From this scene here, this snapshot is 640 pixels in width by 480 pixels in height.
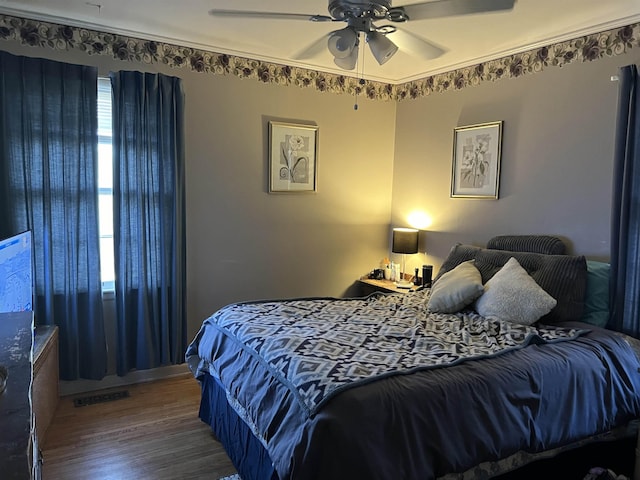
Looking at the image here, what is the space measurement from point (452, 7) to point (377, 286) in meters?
2.77

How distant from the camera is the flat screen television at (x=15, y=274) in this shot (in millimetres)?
1938

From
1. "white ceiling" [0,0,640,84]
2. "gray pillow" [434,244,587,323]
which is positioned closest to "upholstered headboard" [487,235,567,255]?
"gray pillow" [434,244,587,323]

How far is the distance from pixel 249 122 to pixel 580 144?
2.55 metres

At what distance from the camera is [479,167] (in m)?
3.86

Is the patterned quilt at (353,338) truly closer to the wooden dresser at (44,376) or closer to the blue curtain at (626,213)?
the blue curtain at (626,213)

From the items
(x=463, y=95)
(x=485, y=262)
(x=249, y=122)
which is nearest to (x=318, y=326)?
(x=485, y=262)

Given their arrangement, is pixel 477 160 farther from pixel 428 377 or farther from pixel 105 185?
pixel 105 185

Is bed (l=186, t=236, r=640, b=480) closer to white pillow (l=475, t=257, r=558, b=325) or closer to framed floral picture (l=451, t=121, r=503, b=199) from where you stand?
white pillow (l=475, t=257, r=558, b=325)

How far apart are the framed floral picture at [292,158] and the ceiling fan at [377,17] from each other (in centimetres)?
151

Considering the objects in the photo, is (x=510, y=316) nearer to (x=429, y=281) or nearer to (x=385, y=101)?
(x=429, y=281)

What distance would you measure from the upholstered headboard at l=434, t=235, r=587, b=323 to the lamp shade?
69cm

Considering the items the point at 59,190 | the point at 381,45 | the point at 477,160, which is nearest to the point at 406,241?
the point at 477,160

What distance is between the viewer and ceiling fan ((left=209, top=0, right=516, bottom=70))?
2000 mm

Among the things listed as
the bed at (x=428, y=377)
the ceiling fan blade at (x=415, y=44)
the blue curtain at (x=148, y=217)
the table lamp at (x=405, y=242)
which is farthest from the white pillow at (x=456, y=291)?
the blue curtain at (x=148, y=217)
